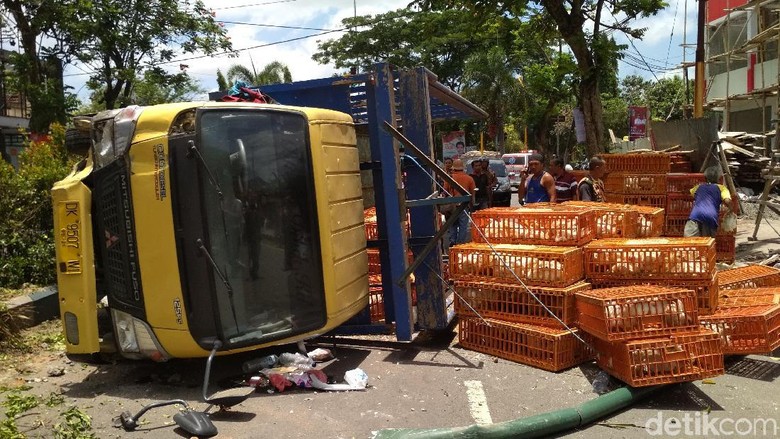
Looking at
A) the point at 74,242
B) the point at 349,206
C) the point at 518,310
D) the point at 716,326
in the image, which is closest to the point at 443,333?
the point at 518,310

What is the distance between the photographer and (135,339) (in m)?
4.76

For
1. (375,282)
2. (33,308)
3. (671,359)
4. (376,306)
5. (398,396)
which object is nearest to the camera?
(671,359)

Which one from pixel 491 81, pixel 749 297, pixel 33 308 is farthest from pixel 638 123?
pixel 33 308

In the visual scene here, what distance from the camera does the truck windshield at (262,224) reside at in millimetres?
4492

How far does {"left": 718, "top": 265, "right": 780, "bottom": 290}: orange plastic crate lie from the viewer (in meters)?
6.53

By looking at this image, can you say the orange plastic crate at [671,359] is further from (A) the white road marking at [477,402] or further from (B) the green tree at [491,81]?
(B) the green tree at [491,81]

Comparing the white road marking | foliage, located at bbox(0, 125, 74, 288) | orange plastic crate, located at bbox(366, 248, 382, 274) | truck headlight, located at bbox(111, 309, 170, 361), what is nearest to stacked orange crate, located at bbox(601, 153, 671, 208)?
orange plastic crate, located at bbox(366, 248, 382, 274)

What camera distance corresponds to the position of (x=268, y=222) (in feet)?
15.4

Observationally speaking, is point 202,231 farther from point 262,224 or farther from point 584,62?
point 584,62

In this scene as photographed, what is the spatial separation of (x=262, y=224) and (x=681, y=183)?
704cm

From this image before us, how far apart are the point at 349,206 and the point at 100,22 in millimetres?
13350

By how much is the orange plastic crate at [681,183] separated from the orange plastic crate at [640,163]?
0.14 meters

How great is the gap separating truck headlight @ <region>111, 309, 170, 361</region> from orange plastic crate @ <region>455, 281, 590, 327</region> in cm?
259

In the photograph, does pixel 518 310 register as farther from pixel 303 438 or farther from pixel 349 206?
pixel 303 438
